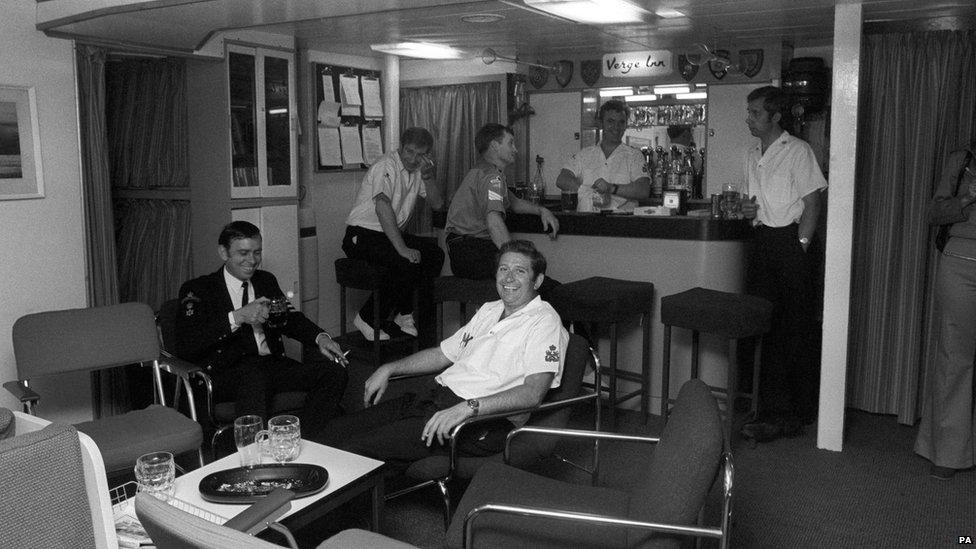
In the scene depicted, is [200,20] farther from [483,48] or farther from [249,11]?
[483,48]

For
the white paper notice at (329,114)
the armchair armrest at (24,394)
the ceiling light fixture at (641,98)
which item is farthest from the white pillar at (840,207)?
the white paper notice at (329,114)

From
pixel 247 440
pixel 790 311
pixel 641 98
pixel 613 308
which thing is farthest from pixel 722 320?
pixel 641 98

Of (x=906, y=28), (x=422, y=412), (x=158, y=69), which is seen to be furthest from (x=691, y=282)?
(x=158, y=69)

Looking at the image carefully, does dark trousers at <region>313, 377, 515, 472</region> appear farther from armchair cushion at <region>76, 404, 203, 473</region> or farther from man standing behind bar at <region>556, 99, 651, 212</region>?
man standing behind bar at <region>556, 99, 651, 212</region>

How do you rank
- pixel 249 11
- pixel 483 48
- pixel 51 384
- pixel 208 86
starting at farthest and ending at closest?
pixel 483 48 → pixel 208 86 → pixel 51 384 → pixel 249 11

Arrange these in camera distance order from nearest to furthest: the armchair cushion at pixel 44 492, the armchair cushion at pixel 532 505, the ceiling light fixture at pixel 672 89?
the armchair cushion at pixel 44 492 < the armchair cushion at pixel 532 505 < the ceiling light fixture at pixel 672 89

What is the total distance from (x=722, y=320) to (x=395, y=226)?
2551mm

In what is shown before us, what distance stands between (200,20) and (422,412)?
2.31 m

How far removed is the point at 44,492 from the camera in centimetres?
204

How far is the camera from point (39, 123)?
4.34 metres

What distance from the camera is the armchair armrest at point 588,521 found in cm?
217

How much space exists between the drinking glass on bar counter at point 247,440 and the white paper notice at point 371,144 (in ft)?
13.9

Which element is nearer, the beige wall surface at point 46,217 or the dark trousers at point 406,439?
the dark trousers at point 406,439

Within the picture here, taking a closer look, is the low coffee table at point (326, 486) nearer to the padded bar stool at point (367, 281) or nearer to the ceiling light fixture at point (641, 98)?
the padded bar stool at point (367, 281)
